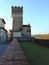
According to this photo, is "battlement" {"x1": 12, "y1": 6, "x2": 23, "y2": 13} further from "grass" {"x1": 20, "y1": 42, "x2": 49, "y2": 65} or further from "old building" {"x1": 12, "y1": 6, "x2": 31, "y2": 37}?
"grass" {"x1": 20, "y1": 42, "x2": 49, "y2": 65}

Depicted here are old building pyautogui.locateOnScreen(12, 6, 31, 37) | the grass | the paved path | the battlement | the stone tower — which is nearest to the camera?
the paved path

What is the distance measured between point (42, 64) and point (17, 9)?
77.8m

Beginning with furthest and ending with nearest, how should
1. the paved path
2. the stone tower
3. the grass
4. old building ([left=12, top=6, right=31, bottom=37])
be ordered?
1. the stone tower
2. old building ([left=12, top=6, right=31, bottom=37])
3. the grass
4. the paved path

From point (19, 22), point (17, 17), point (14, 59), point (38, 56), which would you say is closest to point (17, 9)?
point (17, 17)

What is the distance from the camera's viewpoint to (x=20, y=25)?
8306 centimetres

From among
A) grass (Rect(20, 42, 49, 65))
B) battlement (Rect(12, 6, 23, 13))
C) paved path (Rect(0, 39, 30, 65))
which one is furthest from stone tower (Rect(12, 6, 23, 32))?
paved path (Rect(0, 39, 30, 65))

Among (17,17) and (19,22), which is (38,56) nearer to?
(19,22)

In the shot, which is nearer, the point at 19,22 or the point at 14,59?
the point at 14,59

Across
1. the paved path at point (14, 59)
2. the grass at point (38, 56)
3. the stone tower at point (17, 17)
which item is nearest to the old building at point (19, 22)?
the stone tower at point (17, 17)

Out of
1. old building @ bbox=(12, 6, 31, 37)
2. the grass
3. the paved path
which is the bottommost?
the grass

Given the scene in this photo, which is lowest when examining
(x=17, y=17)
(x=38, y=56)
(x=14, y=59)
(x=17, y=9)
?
(x=38, y=56)

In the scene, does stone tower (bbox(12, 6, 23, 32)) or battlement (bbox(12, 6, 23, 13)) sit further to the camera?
battlement (bbox(12, 6, 23, 13))

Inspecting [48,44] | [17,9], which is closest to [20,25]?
[17,9]

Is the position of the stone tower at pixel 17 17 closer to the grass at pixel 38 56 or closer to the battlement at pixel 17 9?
the battlement at pixel 17 9
